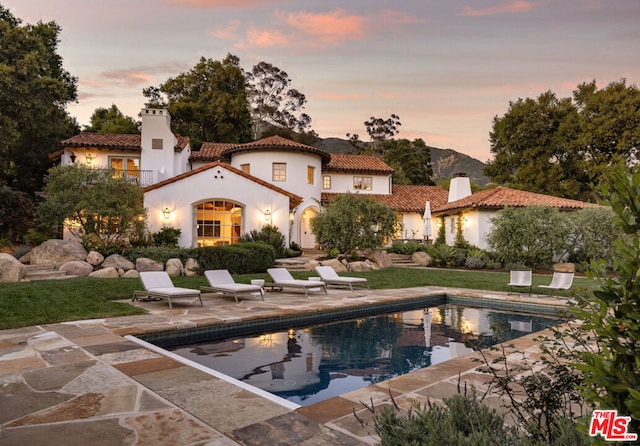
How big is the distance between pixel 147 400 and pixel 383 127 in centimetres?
5612

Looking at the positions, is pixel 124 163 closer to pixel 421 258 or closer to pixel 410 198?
pixel 421 258

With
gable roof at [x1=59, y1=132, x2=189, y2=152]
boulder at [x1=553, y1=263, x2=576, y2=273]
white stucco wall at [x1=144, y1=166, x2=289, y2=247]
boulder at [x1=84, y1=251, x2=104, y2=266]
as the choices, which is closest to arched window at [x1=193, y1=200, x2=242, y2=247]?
A: white stucco wall at [x1=144, y1=166, x2=289, y2=247]

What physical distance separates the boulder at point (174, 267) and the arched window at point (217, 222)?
6.20 metres

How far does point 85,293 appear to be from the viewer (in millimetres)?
11078

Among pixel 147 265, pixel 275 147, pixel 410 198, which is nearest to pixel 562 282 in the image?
pixel 147 265

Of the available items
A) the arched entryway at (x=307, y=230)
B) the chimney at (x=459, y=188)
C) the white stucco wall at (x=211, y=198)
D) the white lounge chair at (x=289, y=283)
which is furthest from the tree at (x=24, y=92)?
the chimney at (x=459, y=188)

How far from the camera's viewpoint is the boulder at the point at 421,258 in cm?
2362

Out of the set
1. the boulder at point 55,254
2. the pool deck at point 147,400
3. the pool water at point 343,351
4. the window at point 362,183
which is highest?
the window at point 362,183

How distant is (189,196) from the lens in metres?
21.7

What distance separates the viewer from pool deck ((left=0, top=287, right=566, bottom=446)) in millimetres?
3320

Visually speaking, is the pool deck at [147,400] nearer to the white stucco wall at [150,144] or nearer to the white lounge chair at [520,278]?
the white lounge chair at [520,278]

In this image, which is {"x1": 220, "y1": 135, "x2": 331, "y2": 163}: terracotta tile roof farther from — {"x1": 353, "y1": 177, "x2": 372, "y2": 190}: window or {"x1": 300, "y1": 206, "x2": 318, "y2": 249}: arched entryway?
{"x1": 353, "y1": 177, "x2": 372, "y2": 190}: window

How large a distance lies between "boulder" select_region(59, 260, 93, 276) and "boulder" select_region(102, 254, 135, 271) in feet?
2.10

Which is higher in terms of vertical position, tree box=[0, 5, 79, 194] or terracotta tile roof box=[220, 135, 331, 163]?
tree box=[0, 5, 79, 194]
